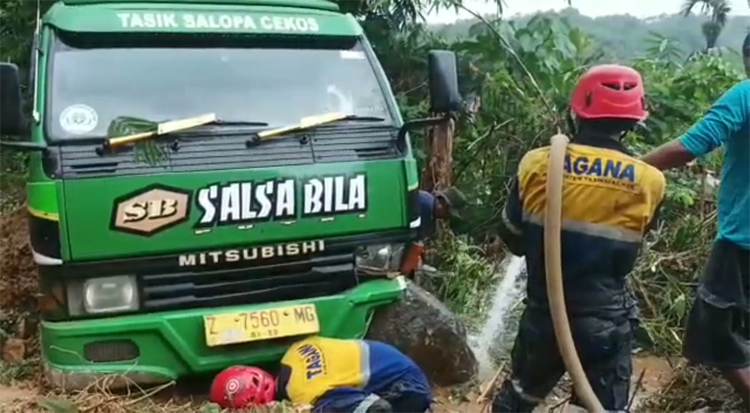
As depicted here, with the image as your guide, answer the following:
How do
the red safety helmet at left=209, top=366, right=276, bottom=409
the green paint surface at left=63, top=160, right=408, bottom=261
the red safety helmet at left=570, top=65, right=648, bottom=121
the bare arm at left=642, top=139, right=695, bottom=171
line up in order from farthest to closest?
1. the green paint surface at left=63, top=160, right=408, bottom=261
2. the red safety helmet at left=209, top=366, right=276, bottom=409
3. the bare arm at left=642, top=139, right=695, bottom=171
4. the red safety helmet at left=570, top=65, right=648, bottom=121

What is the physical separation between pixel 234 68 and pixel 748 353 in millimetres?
2525

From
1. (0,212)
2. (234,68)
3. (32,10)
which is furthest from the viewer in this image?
(32,10)

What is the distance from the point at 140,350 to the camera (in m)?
3.79

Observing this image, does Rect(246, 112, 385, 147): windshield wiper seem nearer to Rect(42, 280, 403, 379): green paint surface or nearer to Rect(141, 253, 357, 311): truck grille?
Rect(141, 253, 357, 311): truck grille

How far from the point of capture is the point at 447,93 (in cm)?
450

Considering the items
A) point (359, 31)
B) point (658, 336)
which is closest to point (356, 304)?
point (359, 31)

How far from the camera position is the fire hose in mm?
2988

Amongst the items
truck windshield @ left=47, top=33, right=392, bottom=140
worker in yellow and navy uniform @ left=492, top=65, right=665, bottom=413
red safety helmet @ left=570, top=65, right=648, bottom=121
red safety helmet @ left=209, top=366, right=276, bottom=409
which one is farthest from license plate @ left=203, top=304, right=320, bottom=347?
red safety helmet @ left=570, top=65, right=648, bottom=121

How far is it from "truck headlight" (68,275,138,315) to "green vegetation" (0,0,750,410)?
251cm

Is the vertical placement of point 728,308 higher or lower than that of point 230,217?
lower

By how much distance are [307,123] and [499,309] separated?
2.18 metres

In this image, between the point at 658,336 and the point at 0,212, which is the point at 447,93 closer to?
the point at 658,336

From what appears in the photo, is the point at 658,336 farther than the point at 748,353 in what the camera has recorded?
Yes

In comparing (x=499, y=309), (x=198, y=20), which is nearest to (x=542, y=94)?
(x=499, y=309)
